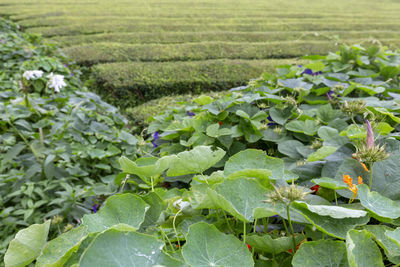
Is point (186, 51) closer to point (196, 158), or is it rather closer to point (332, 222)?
point (196, 158)

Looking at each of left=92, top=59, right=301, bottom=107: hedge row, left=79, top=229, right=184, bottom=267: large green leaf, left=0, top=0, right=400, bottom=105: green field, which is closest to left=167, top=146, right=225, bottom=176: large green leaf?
left=79, top=229, right=184, bottom=267: large green leaf

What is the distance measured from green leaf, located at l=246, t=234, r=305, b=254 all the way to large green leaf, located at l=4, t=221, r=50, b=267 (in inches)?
11.7

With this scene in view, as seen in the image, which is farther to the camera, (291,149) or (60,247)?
(291,149)

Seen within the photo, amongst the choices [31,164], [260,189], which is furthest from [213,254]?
[31,164]

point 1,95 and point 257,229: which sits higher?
point 257,229

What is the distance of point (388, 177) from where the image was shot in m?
0.62

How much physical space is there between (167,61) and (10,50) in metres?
2.25

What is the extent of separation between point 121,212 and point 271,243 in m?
0.23

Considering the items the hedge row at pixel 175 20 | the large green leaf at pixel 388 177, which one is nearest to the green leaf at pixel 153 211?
the large green leaf at pixel 388 177

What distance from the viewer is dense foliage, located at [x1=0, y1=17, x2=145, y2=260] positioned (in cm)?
175

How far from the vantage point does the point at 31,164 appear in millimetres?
1981

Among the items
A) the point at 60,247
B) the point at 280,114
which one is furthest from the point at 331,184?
the point at 280,114

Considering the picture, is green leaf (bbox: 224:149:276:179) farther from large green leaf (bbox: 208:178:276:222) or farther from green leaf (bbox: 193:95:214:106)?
green leaf (bbox: 193:95:214:106)

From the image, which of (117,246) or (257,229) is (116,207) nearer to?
(117,246)
